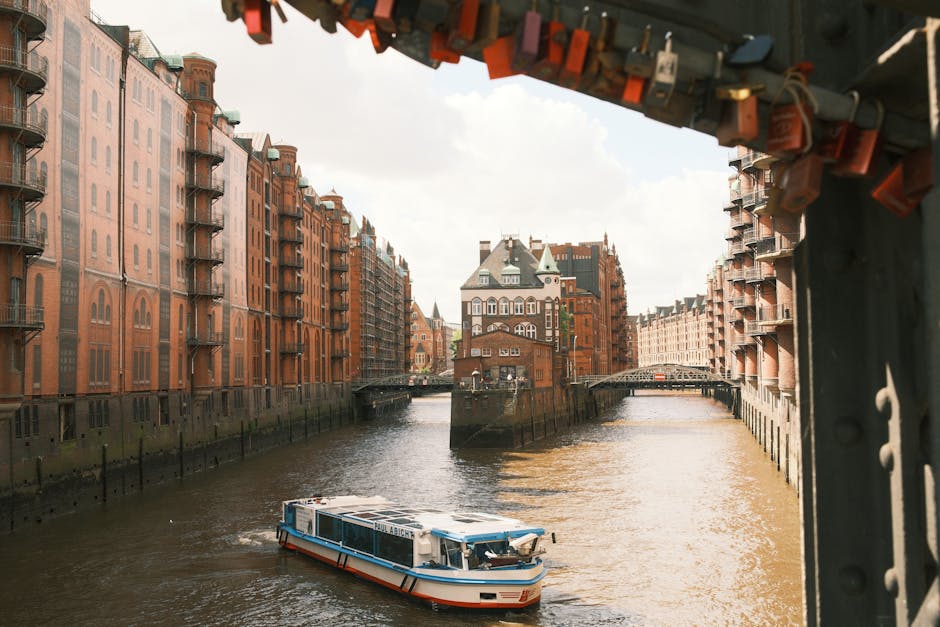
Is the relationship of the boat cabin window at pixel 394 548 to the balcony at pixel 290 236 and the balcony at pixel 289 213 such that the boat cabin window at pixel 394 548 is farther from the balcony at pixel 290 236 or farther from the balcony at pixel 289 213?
the balcony at pixel 289 213

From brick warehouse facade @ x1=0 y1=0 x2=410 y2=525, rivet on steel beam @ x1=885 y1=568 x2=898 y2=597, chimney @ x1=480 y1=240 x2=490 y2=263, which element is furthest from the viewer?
chimney @ x1=480 y1=240 x2=490 y2=263

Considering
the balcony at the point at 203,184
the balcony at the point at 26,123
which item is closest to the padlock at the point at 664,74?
the balcony at the point at 26,123

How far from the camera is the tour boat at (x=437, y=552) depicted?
2447cm

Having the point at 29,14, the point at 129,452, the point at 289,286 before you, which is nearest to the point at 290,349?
the point at 289,286

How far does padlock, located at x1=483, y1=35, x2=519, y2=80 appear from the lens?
374 cm

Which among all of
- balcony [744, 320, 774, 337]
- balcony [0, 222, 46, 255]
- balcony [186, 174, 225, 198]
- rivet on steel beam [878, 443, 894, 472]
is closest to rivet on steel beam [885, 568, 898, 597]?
rivet on steel beam [878, 443, 894, 472]

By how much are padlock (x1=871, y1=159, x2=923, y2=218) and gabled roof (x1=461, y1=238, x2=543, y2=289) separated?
9555 centimetres

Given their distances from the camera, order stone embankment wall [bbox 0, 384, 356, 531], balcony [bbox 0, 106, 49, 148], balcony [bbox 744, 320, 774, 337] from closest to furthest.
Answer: balcony [bbox 0, 106, 49, 148] → stone embankment wall [bbox 0, 384, 356, 531] → balcony [bbox 744, 320, 774, 337]

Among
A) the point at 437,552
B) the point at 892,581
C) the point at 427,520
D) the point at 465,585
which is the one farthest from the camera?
the point at 427,520

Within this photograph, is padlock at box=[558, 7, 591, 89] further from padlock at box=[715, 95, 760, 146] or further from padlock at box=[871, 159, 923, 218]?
padlock at box=[871, 159, 923, 218]

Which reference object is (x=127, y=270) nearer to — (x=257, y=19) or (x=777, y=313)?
(x=777, y=313)

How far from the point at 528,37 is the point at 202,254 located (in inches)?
2216

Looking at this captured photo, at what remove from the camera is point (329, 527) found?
30.1m

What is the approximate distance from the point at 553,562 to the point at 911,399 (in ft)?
86.3
